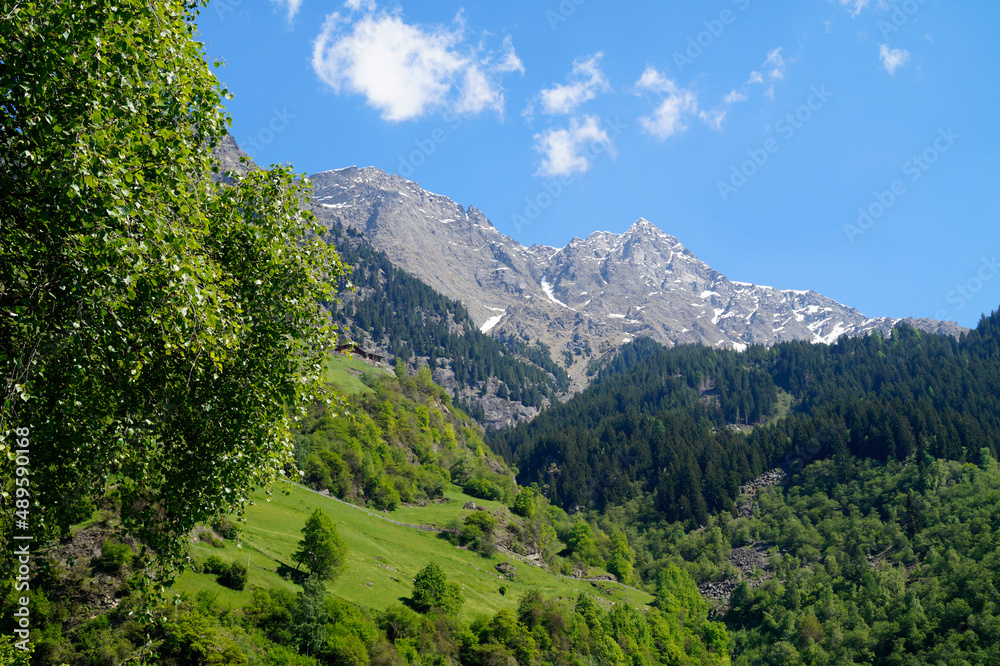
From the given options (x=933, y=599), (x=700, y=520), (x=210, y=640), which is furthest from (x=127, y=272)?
(x=700, y=520)

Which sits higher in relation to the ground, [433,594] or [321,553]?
[321,553]

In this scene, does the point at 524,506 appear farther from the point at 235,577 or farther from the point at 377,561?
the point at 235,577

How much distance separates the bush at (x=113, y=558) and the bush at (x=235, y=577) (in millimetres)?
9855

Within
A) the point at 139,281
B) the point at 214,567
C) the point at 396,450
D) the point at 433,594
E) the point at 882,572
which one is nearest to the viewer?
the point at 139,281

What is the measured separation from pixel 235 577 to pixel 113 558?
36.5 ft

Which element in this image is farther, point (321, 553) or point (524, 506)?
point (524, 506)

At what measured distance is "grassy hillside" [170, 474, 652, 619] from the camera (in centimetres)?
5503

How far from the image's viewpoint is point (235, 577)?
49.7m

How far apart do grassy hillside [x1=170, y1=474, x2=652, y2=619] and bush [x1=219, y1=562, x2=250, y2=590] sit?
84 cm

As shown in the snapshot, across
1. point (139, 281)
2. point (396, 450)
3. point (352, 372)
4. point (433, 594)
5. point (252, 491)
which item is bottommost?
point (433, 594)

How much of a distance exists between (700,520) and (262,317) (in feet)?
602

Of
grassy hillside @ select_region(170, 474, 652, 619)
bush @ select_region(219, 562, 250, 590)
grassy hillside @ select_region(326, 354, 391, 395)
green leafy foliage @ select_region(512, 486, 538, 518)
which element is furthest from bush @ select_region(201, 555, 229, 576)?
green leafy foliage @ select_region(512, 486, 538, 518)

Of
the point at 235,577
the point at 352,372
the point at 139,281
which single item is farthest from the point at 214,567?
the point at 352,372

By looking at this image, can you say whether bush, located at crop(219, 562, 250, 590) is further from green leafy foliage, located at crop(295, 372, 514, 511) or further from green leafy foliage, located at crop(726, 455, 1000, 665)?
green leafy foliage, located at crop(726, 455, 1000, 665)
